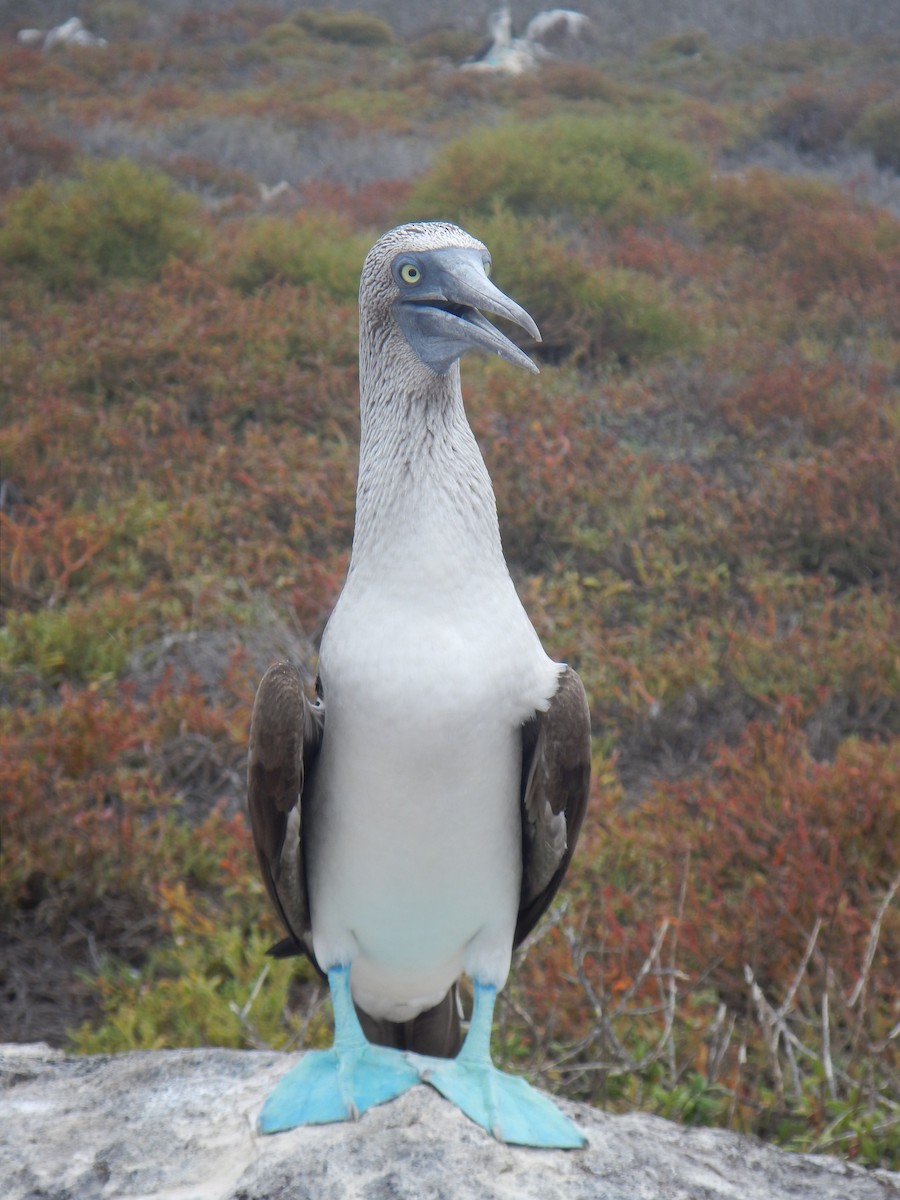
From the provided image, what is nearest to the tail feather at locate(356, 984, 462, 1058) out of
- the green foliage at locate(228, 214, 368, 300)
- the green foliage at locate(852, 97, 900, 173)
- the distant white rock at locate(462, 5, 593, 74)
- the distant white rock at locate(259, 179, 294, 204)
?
the green foliage at locate(228, 214, 368, 300)

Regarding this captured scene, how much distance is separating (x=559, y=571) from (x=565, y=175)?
576 centimetres

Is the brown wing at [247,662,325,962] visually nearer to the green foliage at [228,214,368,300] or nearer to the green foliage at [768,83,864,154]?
the green foliage at [228,214,368,300]

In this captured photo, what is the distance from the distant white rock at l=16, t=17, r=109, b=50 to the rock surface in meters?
15.8

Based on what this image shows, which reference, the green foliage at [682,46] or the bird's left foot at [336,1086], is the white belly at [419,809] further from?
the green foliage at [682,46]

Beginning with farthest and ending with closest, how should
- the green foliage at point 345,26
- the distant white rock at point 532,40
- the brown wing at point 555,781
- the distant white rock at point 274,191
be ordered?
the green foliage at point 345,26
the distant white rock at point 532,40
the distant white rock at point 274,191
the brown wing at point 555,781

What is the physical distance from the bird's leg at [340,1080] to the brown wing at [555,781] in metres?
0.42

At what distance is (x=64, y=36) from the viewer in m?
15.2

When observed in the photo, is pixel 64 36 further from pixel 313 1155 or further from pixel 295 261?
pixel 313 1155

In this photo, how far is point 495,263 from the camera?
773 centimetres

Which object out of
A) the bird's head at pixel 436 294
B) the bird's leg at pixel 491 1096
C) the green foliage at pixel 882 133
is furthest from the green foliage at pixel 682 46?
the bird's leg at pixel 491 1096

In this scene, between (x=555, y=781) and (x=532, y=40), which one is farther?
(x=532, y=40)

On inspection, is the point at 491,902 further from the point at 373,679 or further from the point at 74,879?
the point at 74,879

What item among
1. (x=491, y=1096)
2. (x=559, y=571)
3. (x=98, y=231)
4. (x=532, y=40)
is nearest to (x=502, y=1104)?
(x=491, y=1096)

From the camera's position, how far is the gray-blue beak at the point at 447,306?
1.79m
